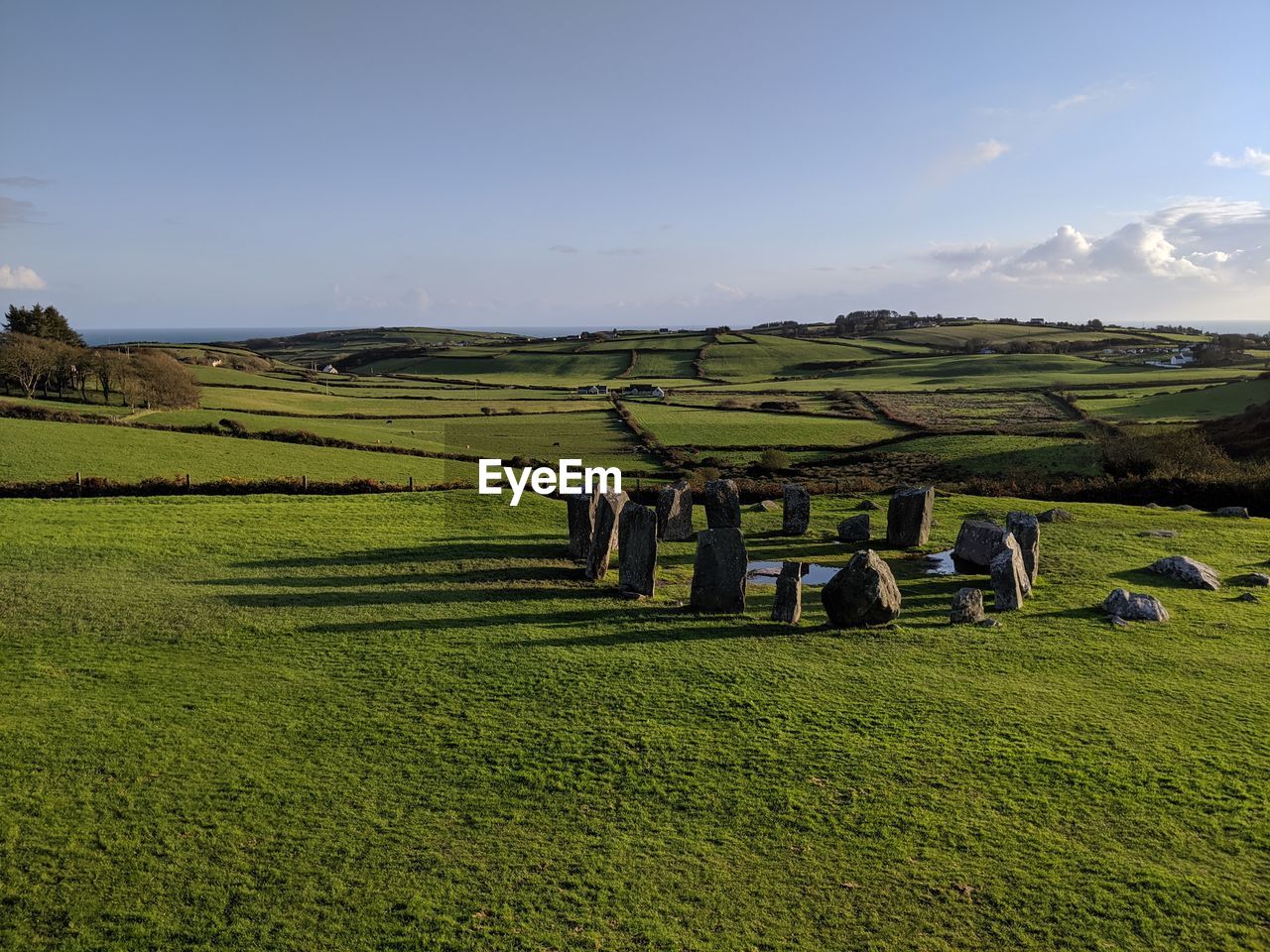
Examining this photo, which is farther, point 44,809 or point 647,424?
point 647,424

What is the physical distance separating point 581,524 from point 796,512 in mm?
9064

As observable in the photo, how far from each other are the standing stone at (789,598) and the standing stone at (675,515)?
928 cm

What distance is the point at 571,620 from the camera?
20.5 meters

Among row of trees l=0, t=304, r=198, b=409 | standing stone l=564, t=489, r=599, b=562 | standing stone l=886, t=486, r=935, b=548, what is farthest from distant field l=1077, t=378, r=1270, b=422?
row of trees l=0, t=304, r=198, b=409

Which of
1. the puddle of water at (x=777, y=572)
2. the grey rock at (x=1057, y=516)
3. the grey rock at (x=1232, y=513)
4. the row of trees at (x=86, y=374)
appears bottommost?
the puddle of water at (x=777, y=572)

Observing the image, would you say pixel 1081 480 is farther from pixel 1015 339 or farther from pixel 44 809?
pixel 1015 339

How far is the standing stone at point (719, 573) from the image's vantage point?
21.2 meters

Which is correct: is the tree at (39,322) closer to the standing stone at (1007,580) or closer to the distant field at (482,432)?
the distant field at (482,432)

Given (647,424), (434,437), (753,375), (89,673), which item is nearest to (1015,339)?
(753,375)

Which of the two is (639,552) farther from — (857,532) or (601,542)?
(857,532)

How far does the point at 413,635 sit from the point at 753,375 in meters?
116

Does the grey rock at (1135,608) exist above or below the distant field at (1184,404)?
below

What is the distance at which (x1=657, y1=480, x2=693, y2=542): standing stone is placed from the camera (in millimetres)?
30156

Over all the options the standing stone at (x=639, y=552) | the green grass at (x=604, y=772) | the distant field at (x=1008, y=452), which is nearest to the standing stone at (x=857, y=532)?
the green grass at (x=604, y=772)
